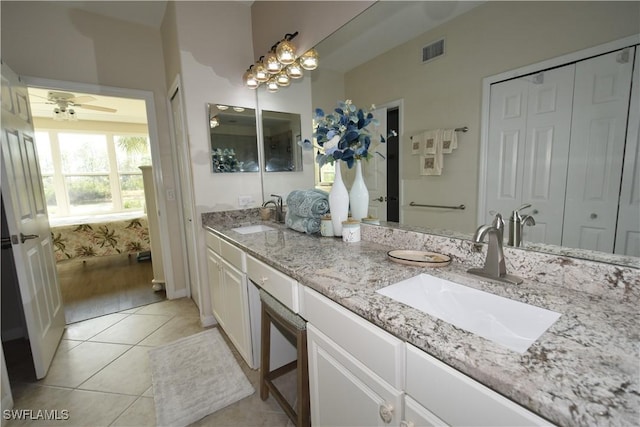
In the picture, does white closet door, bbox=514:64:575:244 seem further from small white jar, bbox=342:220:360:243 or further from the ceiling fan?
the ceiling fan

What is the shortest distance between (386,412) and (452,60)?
1.23m

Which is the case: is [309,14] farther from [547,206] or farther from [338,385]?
[338,385]

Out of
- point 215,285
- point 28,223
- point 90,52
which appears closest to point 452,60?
point 215,285

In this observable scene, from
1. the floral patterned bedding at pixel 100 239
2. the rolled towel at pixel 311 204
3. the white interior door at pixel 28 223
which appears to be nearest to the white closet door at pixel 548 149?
the rolled towel at pixel 311 204

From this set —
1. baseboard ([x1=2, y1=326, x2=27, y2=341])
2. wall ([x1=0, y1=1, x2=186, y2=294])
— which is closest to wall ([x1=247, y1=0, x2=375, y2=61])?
wall ([x1=0, y1=1, x2=186, y2=294])

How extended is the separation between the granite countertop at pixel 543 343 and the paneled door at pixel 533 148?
0.79ft

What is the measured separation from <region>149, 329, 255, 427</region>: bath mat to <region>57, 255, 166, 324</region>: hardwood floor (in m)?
1.14

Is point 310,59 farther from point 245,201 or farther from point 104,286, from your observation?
point 104,286

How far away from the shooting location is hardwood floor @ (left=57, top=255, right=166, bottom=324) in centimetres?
276

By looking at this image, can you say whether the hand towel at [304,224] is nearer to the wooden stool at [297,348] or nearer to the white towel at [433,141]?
the wooden stool at [297,348]

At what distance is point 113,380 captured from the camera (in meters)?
1.75

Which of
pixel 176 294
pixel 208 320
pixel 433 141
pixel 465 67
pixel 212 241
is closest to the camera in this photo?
pixel 465 67

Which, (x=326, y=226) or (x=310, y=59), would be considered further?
(x=310, y=59)

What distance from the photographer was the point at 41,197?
7.18ft
